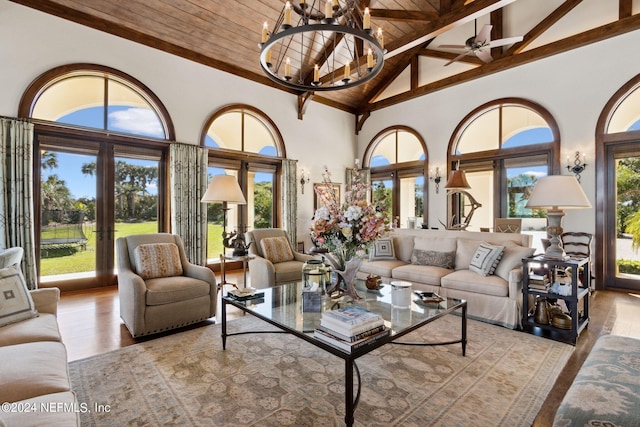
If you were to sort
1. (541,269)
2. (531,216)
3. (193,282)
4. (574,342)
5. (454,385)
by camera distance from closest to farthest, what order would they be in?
(454,385) → (574,342) → (193,282) → (541,269) → (531,216)

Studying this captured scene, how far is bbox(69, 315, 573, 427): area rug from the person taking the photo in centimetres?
184

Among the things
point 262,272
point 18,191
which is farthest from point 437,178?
point 18,191

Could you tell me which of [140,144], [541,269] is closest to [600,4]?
[541,269]

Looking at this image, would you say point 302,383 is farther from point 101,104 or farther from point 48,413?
point 101,104

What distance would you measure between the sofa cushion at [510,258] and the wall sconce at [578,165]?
281 centimetres

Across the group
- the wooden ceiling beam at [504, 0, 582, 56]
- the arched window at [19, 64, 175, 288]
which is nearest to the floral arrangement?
the arched window at [19, 64, 175, 288]

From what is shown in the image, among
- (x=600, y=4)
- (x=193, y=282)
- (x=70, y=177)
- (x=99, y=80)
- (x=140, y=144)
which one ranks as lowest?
(x=193, y=282)

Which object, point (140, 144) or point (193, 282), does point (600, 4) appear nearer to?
point (193, 282)

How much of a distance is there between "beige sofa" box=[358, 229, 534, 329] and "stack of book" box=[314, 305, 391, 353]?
2.02 meters

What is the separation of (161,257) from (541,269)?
4259 mm

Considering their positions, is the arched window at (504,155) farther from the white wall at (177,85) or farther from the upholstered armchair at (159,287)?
the upholstered armchair at (159,287)

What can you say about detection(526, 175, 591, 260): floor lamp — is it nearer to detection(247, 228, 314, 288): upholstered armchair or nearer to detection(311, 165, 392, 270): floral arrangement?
detection(311, 165, 392, 270): floral arrangement

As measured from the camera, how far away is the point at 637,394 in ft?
3.92

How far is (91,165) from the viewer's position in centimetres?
491
